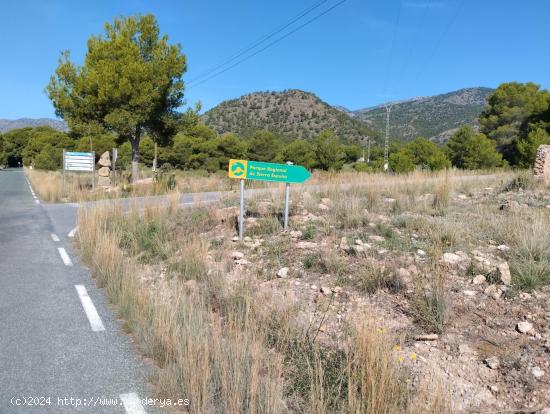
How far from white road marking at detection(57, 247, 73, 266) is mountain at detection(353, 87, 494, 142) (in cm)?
9404

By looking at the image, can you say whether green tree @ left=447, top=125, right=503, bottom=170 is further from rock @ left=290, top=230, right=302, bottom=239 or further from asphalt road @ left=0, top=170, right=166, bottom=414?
asphalt road @ left=0, top=170, right=166, bottom=414

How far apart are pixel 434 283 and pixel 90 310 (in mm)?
3812

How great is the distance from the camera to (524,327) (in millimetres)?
3814

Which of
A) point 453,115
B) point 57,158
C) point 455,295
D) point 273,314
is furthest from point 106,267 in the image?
point 453,115

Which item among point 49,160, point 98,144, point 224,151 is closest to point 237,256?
point 224,151

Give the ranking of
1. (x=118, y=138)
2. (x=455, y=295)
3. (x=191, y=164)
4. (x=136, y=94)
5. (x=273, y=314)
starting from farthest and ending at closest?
(x=191, y=164) < (x=118, y=138) < (x=136, y=94) < (x=455, y=295) < (x=273, y=314)

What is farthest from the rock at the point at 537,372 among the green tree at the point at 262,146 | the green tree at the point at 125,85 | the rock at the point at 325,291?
the green tree at the point at 262,146

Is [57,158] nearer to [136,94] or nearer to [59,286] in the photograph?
[136,94]

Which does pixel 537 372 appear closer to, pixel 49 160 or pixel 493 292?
pixel 493 292

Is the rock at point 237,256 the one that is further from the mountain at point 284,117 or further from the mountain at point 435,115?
the mountain at point 435,115

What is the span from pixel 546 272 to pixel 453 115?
11587cm

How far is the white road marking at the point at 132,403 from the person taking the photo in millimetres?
2813

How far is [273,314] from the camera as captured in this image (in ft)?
13.4

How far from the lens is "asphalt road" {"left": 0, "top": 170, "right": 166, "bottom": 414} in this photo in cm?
297
